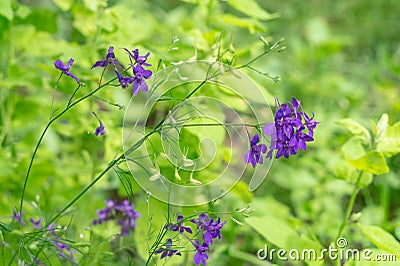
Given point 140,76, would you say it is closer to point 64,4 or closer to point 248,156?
point 248,156

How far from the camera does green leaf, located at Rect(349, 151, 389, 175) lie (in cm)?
130

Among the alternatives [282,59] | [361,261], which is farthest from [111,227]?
[282,59]

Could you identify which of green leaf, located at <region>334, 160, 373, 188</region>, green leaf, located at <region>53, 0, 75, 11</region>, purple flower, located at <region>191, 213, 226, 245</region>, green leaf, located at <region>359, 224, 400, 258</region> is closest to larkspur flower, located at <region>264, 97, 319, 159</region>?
purple flower, located at <region>191, 213, 226, 245</region>

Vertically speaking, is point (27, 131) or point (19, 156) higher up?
point (27, 131)

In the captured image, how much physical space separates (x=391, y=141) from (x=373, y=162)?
0.10 meters

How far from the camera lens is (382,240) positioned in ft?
4.14

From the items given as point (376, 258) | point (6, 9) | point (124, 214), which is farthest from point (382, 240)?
point (6, 9)

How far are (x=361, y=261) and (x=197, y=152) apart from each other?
0.44 metres

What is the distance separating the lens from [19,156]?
172 cm

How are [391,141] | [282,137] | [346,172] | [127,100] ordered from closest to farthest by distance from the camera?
[282,137]
[391,141]
[346,172]
[127,100]

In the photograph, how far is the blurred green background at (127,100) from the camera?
1.56 meters

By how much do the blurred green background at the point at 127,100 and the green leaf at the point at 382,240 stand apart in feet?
0.65

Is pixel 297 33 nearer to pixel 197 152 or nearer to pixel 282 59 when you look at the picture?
pixel 282 59

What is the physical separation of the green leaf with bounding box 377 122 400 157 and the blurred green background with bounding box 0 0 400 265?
0.54 ft
